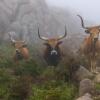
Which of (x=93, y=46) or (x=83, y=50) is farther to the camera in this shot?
(x=83, y=50)

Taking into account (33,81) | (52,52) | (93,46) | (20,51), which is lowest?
(33,81)

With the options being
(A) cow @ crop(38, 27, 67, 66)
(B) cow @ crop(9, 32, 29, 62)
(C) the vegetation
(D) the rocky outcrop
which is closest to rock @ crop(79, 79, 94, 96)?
(C) the vegetation

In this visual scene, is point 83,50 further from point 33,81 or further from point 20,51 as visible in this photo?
point 33,81

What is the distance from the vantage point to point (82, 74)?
590 inches

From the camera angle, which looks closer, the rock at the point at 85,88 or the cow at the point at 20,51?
the rock at the point at 85,88

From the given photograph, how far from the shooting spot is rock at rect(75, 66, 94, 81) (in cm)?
1486

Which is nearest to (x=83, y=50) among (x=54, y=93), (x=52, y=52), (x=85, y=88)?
(x=52, y=52)

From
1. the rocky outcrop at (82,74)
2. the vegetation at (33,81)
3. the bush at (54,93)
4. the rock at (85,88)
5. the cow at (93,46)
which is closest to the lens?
the bush at (54,93)

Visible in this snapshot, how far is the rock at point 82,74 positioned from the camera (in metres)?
14.9

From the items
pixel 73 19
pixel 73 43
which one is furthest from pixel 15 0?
pixel 73 43

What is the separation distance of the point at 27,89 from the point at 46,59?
4.09 metres

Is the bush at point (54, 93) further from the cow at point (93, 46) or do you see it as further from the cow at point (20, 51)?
the cow at point (20, 51)

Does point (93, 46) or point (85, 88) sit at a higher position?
point (93, 46)

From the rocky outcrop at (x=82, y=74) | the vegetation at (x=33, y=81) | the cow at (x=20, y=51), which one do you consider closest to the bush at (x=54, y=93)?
the vegetation at (x=33, y=81)
